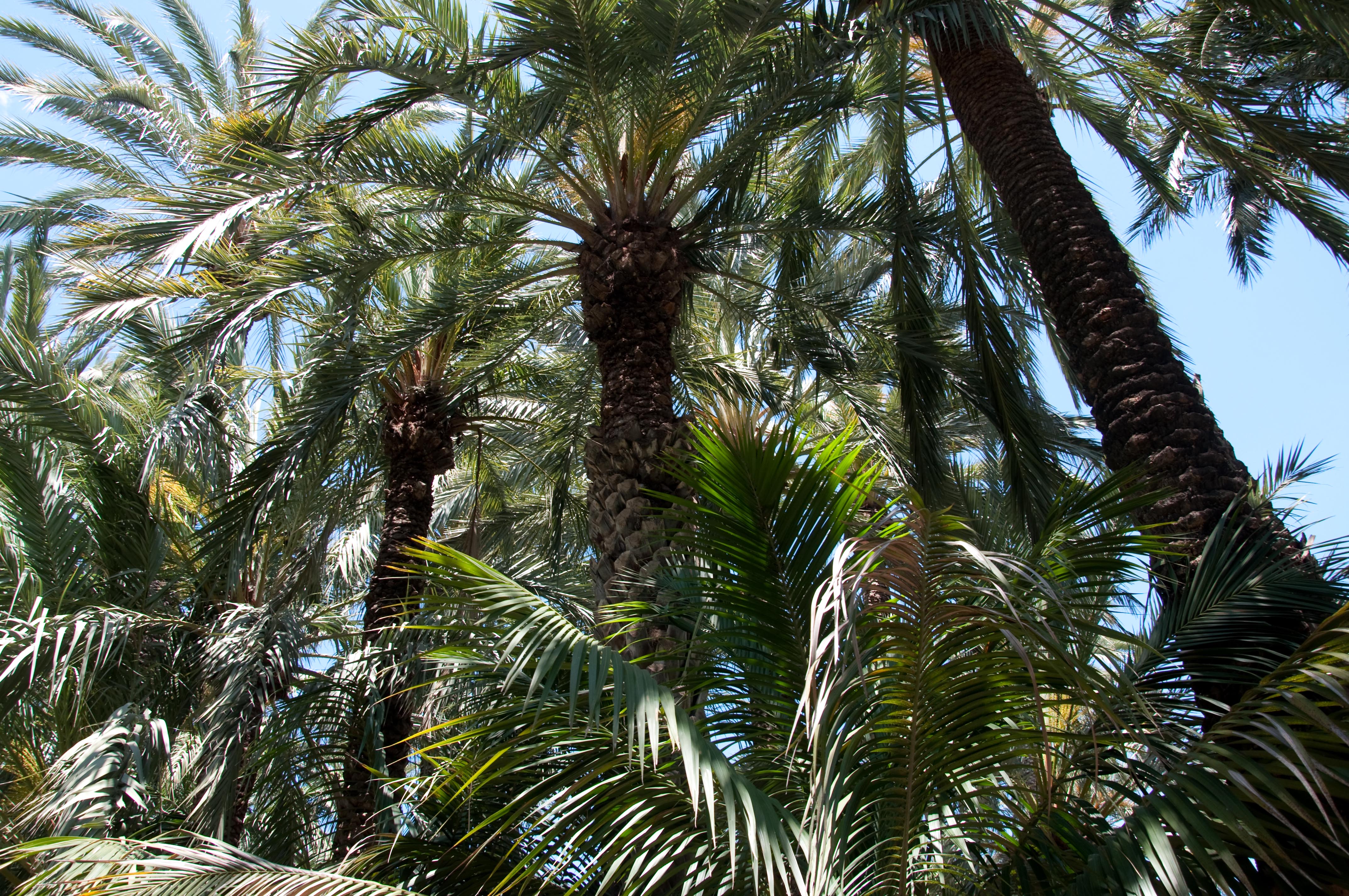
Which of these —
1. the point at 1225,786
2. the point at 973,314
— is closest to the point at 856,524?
the point at 1225,786

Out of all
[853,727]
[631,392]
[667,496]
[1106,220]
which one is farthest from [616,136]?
[853,727]

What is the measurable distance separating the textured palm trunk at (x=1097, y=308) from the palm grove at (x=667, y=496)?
26mm

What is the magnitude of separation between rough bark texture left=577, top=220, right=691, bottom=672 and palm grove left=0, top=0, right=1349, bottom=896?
4 cm

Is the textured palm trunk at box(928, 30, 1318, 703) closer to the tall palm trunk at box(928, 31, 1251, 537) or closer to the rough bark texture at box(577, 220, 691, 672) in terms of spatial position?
the tall palm trunk at box(928, 31, 1251, 537)

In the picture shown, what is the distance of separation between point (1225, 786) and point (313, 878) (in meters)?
2.62

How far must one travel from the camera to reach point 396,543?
24.6 feet

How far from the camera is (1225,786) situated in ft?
8.59

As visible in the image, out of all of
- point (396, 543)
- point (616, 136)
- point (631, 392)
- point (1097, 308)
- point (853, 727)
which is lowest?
point (853, 727)

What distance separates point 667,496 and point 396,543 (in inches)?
167

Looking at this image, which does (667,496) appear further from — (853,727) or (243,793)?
(243,793)

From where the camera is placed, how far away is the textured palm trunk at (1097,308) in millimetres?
4336

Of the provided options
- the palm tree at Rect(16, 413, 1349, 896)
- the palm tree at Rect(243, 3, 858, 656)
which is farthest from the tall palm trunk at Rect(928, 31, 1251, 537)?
the palm tree at Rect(243, 3, 858, 656)

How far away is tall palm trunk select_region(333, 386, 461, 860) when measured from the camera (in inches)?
258

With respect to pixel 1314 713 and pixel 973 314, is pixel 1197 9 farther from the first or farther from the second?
pixel 1314 713
